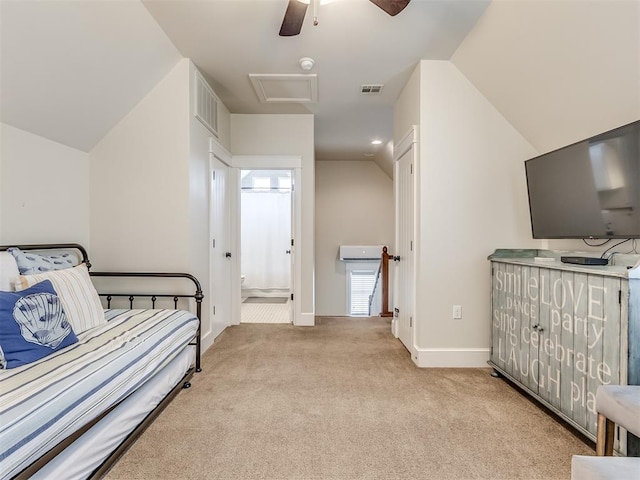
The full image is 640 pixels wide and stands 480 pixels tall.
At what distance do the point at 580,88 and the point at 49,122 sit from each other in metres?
3.57

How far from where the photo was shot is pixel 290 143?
12.7 ft

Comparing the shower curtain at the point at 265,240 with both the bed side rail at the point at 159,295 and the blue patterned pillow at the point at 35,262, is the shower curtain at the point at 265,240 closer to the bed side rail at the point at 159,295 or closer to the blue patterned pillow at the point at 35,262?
the bed side rail at the point at 159,295

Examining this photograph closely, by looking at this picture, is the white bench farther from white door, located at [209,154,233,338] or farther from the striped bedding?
white door, located at [209,154,233,338]

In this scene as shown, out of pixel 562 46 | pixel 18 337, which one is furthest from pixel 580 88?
pixel 18 337

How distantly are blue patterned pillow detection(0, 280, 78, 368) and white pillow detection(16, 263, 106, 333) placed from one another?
0.47ft

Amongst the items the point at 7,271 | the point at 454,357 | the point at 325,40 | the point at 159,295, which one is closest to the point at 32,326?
the point at 7,271

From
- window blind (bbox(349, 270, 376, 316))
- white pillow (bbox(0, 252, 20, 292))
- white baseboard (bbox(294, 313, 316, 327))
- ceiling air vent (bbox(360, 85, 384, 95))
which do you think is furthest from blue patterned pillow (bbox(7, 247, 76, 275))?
window blind (bbox(349, 270, 376, 316))

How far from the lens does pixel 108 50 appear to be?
212cm

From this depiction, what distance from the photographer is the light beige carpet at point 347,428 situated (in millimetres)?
1464

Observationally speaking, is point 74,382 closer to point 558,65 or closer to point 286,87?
point 286,87

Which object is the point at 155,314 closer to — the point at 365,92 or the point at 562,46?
the point at 365,92

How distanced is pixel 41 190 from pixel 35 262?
0.63m

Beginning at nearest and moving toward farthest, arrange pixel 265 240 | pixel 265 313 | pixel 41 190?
1. pixel 41 190
2. pixel 265 313
3. pixel 265 240

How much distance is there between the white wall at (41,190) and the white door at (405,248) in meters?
2.89
